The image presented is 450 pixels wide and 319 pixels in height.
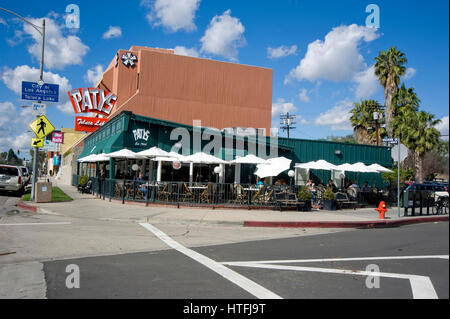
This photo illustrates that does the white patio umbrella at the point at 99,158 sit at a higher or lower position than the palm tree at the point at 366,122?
lower

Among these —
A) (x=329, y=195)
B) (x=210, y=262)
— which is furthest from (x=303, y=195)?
(x=210, y=262)

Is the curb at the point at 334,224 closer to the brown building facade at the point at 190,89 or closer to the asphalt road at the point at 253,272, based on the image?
the asphalt road at the point at 253,272

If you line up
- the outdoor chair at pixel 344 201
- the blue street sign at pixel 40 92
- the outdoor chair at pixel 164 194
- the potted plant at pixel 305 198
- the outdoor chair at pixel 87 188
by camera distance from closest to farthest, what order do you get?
the outdoor chair at pixel 164 194 < the blue street sign at pixel 40 92 < the potted plant at pixel 305 198 < the outdoor chair at pixel 344 201 < the outdoor chair at pixel 87 188

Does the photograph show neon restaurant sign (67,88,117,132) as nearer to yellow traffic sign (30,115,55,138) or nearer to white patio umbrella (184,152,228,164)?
yellow traffic sign (30,115,55,138)

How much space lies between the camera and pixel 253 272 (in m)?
6.33

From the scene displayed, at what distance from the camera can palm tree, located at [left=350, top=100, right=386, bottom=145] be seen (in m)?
38.6

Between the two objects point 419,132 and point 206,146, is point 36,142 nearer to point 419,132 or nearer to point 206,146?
point 206,146

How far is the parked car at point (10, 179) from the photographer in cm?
2169

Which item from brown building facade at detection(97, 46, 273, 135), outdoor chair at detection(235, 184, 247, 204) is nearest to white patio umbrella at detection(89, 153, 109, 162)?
outdoor chair at detection(235, 184, 247, 204)

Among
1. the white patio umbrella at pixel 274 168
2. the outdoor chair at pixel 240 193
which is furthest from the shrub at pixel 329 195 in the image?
the outdoor chair at pixel 240 193

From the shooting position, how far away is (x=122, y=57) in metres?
37.4

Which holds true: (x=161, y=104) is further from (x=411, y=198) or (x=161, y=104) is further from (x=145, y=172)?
(x=411, y=198)

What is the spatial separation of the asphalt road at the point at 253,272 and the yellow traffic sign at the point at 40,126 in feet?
41.2

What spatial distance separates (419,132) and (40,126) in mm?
30647
